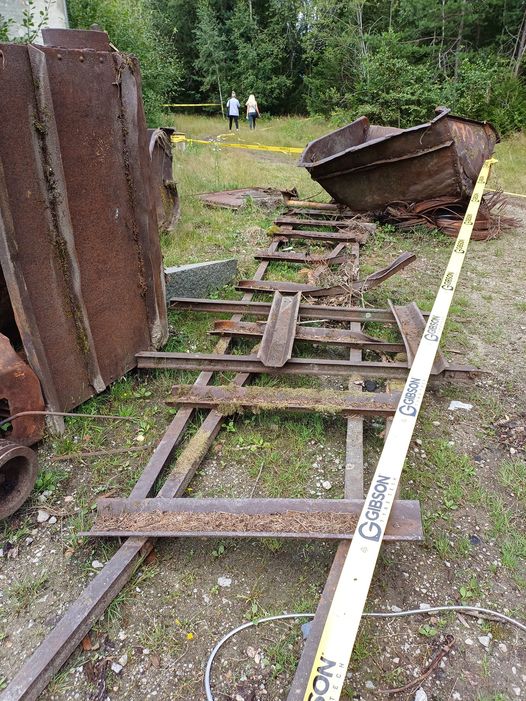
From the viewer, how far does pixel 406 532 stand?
80.4 inches

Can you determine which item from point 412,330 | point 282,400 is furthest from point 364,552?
point 412,330

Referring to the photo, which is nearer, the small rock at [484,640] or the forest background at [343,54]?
the small rock at [484,640]

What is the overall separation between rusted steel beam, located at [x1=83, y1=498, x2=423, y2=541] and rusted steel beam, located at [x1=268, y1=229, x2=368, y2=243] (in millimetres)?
4660

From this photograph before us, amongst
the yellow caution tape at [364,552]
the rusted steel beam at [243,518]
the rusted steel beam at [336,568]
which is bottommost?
the rusted steel beam at [336,568]

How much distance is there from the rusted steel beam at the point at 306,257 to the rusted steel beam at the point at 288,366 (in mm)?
2437

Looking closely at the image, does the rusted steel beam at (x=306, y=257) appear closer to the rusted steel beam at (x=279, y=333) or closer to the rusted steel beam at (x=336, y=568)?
the rusted steel beam at (x=279, y=333)

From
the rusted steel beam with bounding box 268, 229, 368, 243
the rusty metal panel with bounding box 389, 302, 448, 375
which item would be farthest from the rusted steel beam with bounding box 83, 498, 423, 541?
the rusted steel beam with bounding box 268, 229, 368, 243

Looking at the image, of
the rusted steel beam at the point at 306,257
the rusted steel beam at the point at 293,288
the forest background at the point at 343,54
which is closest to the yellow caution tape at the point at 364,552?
the rusted steel beam at the point at 293,288

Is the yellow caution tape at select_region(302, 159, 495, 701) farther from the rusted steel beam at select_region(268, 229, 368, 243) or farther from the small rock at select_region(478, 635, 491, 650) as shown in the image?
the rusted steel beam at select_region(268, 229, 368, 243)

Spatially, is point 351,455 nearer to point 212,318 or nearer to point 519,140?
point 212,318

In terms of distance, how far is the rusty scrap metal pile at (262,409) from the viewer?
190 centimetres

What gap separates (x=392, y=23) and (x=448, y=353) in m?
26.5

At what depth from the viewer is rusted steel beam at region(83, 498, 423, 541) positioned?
6.77ft

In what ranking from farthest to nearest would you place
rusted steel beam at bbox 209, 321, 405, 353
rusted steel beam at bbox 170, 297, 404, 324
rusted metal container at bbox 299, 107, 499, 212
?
rusted metal container at bbox 299, 107, 499, 212 < rusted steel beam at bbox 170, 297, 404, 324 < rusted steel beam at bbox 209, 321, 405, 353
